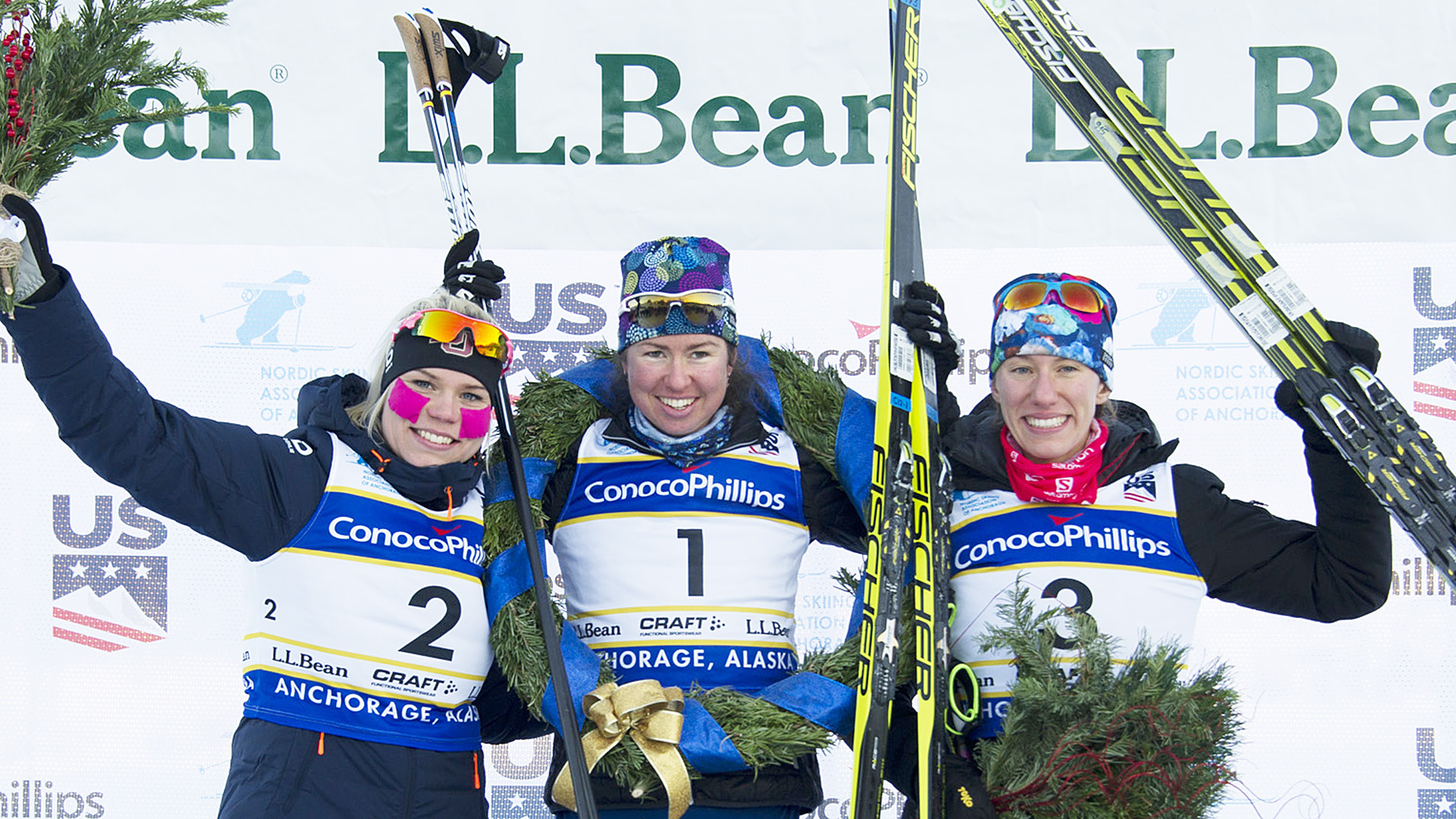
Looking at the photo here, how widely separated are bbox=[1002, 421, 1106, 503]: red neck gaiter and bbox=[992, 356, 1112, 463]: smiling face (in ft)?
0.09

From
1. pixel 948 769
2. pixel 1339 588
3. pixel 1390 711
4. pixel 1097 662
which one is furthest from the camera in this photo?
pixel 1390 711

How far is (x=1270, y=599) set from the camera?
7.80 feet

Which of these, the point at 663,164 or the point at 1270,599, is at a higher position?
the point at 663,164

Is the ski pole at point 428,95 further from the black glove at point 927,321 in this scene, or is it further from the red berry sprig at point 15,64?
the black glove at point 927,321

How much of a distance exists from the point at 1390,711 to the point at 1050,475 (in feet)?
6.78

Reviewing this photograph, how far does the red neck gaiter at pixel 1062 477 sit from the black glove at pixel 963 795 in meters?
0.53

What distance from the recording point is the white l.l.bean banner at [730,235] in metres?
3.63

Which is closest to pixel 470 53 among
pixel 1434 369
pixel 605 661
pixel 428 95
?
pixel 428 95

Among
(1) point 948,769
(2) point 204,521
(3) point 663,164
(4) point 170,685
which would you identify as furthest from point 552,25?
(1) point 948,769

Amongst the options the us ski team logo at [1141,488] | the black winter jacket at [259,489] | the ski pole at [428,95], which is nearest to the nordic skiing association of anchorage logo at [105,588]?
the black winter jacket at [259,489]

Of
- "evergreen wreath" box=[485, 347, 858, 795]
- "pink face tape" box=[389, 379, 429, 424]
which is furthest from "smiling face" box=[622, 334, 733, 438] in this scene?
"pink face tape" box=[389, 379, 429, 424]

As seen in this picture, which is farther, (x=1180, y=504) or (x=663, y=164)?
(x=663, y=164)

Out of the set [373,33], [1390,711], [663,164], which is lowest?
[1390,711]

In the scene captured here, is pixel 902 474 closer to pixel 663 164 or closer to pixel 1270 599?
pixel 1270 599
